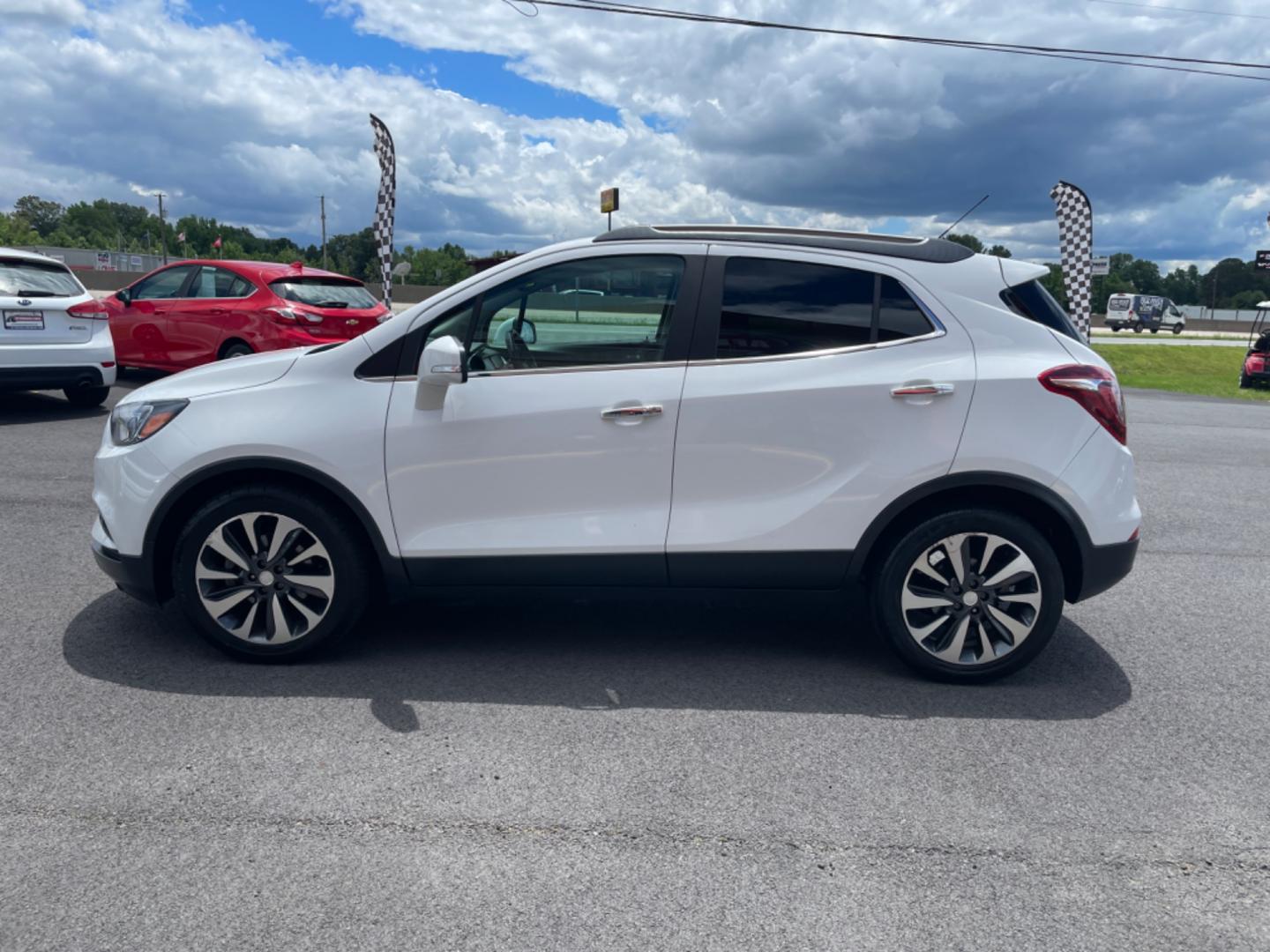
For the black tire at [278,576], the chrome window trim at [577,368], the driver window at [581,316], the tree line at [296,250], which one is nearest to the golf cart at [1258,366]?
the driver window at [581,316]

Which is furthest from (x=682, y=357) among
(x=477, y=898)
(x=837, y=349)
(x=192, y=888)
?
(x=192, y=888)

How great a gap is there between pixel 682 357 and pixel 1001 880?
7.39ft

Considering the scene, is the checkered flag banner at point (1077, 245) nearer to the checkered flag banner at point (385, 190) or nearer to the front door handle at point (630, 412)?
the checkered flag banner at point (385, 190)

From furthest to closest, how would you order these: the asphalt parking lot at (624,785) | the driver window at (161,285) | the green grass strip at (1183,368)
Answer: the green grass strip at (1183,368) → the driver window at (161,285) → the asphalt parking lot at (624,785)

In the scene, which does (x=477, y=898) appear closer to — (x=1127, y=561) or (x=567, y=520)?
(x=567, y=520)

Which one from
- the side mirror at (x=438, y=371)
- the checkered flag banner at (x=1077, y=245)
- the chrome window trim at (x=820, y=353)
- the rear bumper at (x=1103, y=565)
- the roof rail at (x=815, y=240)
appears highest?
the checkered flag banner at (x=1077, y=245)

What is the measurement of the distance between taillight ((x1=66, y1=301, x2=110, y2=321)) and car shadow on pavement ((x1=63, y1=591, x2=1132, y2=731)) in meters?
6.46

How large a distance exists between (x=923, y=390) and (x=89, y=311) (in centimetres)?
949

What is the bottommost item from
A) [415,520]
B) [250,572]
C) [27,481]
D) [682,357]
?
[27,481]

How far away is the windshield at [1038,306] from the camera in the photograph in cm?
430

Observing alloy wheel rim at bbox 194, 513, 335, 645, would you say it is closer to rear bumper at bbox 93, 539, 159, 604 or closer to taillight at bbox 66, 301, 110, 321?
rear bumper at bbox 93, 539, 159, 604

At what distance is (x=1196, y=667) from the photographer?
4641 mm

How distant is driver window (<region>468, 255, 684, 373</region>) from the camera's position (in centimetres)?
427

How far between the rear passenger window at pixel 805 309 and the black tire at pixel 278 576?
179 centimetres
